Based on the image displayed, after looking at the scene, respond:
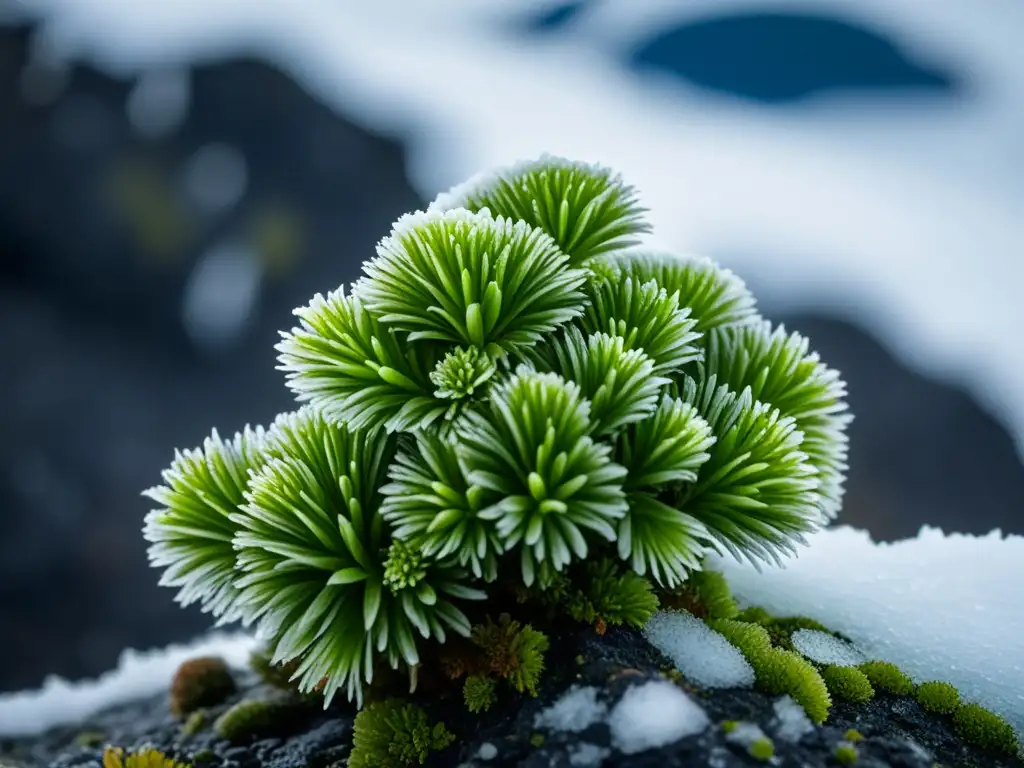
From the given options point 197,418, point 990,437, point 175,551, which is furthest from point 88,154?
point 990,437

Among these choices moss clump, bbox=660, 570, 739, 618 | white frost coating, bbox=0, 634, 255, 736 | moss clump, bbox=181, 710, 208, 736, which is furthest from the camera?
white frost coating, bbox=0, 634, 255, 736

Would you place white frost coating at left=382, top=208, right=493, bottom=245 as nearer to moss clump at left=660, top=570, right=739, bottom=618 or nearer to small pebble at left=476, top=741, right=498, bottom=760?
moss clump at left=660, top=570, right=739, bottom=618

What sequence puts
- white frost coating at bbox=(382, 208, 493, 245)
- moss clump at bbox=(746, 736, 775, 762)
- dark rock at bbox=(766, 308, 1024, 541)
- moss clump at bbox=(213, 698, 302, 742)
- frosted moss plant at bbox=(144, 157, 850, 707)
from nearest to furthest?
moss clump at bbox=(746, 736, 775, 762) → frosted moss plant at bbox=(144, 157, 850, 707) → white frost coating at bbox=(382, 208, 493, 245) → moss clump at bbox=(213, 698, 302, 742) → dark rock at bbox=(766, 308, 1024, 541)

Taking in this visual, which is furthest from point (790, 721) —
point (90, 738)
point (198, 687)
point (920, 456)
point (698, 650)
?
point (920, 456)

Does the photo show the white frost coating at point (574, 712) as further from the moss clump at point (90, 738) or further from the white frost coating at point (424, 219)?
the moss clump at point (90, 738)

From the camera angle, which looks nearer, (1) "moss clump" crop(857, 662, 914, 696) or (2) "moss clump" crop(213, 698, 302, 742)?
(1) "moss clump" crop(857, 662, 914, 696)

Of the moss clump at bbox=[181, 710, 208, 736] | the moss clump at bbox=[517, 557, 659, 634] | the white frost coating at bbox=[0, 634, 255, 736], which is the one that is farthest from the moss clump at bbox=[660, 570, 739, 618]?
the white frost coating at bbox=[0, 634, 255, 736]

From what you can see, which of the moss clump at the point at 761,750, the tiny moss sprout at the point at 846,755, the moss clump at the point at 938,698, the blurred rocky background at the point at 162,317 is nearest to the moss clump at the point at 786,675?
the tiny moss sprout at the point at 846,755
